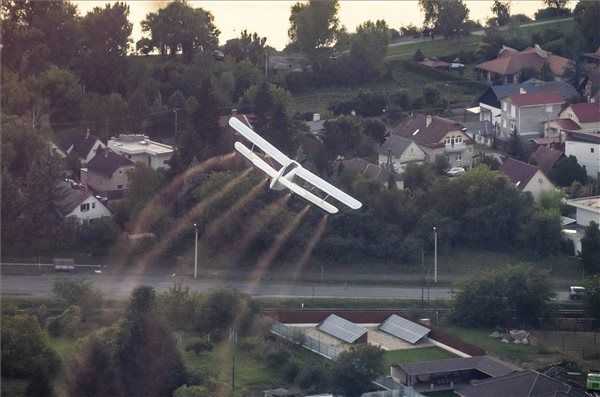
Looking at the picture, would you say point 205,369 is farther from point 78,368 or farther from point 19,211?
point 19,211

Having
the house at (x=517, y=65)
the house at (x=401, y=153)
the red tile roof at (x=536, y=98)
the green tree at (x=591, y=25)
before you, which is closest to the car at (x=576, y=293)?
the house at (x=401, y=153)

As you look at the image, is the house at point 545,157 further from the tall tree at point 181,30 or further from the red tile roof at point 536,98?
the tall tree at point 181,30

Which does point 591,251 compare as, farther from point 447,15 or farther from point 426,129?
point 447,15

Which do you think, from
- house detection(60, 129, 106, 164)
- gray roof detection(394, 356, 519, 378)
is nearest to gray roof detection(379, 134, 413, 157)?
house detection(60, 129, 106, 164)

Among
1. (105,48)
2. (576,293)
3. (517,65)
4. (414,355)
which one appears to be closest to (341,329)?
(414,355)

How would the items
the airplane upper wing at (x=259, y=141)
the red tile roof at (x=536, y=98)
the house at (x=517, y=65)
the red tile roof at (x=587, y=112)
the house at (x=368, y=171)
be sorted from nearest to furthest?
the airplane upper wing at (x=259, y=141) → the house at (x=368, y=171) → the red tile roof at (x=587, y=112) → the red tile roof at (x=536, y=98) → the house at (x=517, y=65)

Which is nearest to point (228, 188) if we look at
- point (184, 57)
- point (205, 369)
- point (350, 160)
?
point (350, 160)
